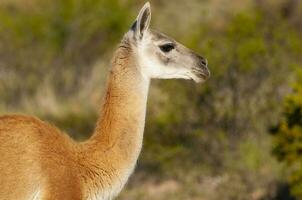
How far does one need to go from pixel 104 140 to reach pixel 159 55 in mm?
1043

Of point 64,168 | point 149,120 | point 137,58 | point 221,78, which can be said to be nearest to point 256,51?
point 221,78

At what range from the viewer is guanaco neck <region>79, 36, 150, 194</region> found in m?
8.08

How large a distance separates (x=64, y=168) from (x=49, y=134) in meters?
0.29

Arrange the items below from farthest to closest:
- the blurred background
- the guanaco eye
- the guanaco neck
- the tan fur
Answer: the blurred background → the guanaco eye → the guanaco neck → the tan fur

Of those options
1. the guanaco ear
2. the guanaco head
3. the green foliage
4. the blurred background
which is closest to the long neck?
the guanaco head

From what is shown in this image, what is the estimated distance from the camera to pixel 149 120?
15.7 m

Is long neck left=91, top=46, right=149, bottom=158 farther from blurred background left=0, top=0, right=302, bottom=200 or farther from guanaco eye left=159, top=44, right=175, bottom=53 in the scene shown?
blurred background left=0, top=0, right=302, bottom=200

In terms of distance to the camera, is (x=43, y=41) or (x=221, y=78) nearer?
(x=221, y=78)

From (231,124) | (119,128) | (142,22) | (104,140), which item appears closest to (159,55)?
(142,22)

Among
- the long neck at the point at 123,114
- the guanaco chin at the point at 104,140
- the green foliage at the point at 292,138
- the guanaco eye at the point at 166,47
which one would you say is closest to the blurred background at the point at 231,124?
the green foliage at the point at 292,138

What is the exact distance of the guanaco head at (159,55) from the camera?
337 inches

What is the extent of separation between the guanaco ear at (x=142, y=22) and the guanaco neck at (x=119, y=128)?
409 millimetres

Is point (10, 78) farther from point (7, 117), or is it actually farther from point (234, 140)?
point (7, 117)

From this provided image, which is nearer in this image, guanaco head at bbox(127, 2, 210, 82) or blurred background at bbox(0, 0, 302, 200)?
guanaco head at bbox(127, 2, 210, 82)
